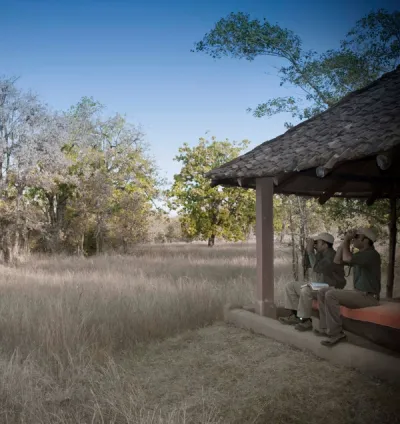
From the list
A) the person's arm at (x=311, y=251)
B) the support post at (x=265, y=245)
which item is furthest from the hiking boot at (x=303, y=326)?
the support post at (x=265, y=245)

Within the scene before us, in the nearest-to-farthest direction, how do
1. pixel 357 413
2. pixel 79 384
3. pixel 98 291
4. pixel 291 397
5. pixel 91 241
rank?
pixel 357 413
pixel 291 397
pixel 79 384
pixel 98 291
pixel 91 241

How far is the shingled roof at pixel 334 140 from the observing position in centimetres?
455

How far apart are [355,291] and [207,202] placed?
701 inches

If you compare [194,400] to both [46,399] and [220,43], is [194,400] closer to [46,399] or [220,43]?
[46,399]

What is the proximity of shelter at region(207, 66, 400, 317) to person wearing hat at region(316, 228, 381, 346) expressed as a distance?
101 cm

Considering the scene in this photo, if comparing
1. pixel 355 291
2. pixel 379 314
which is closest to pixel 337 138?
pixel 355 291

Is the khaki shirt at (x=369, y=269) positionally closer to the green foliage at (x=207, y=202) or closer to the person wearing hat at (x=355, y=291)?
the person wearing hat at (x=355, y=291)

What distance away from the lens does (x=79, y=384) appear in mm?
4801

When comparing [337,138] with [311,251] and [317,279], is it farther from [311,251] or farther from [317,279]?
[317,279]

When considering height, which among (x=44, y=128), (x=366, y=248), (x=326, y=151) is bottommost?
(x=366, y=248)

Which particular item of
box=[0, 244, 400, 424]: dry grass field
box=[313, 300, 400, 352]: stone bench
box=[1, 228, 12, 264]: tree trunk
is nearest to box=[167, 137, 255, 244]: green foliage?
box=[1, 228, 12, 264]: tree trunk

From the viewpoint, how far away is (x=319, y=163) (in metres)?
4.81

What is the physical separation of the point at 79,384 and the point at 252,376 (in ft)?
6.68

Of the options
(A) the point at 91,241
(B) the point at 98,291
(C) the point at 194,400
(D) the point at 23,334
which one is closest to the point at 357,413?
(C) the point at 194,400
